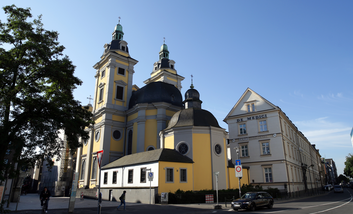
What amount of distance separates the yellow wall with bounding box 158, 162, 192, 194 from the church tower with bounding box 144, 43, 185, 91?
26023 millimetres

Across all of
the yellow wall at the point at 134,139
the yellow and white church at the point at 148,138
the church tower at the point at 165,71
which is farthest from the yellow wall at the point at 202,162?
the church tower at the point at 165,71

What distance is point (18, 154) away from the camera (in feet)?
42.5

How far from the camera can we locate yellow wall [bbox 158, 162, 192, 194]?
69.6ft

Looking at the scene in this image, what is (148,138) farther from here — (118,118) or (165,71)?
(165,71)

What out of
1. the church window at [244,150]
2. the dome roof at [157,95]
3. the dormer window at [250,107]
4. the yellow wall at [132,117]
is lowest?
the church window at [244,150]

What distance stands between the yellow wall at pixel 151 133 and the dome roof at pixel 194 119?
20.3ft

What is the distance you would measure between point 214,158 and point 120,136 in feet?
56.0

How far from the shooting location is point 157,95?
36.8 metres

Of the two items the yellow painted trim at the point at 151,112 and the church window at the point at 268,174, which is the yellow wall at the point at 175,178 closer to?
the yellow painted trim at the point at 151,112

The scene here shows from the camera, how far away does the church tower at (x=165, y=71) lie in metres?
47.3

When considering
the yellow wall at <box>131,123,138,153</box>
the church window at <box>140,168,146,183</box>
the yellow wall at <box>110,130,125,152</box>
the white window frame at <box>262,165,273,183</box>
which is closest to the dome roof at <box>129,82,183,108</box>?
the yellow wall at <box>131,123,138,153</box>

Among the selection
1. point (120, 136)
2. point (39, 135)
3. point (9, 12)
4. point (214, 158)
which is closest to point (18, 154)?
point (39, 135)

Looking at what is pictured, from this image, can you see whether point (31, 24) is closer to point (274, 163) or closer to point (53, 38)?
point (53, 38)

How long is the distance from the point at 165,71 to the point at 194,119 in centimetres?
2235
